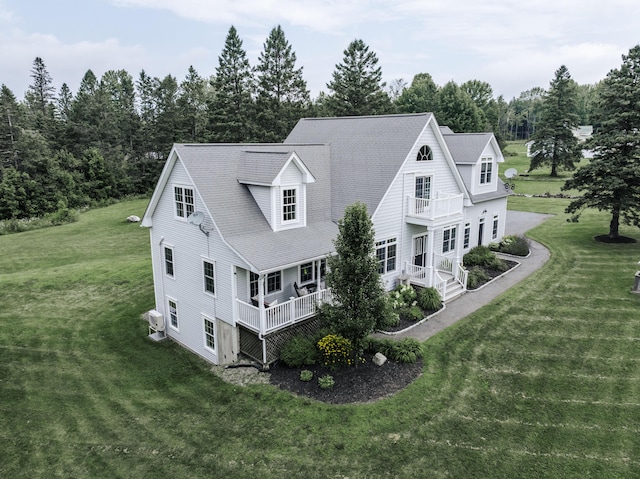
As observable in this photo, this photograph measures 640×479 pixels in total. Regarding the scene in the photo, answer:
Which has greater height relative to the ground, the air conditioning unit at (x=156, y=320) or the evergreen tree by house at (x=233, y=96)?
the evergreen tree by house at (x=233, y=96)

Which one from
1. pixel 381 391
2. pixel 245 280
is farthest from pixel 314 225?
pixel 381 391

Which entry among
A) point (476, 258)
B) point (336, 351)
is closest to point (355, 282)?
point (336, 351)

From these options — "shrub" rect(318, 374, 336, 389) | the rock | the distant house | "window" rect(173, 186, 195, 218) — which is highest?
the distant house

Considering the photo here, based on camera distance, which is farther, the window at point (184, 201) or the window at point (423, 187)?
the window at point (423, 187)

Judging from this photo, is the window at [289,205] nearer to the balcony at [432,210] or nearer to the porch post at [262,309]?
the porch post at [262,309]

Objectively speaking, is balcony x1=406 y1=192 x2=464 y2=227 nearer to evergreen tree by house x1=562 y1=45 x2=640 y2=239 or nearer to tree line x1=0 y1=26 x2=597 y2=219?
evergreen tree by house x1=562 y1=45 x2=640 y2=239

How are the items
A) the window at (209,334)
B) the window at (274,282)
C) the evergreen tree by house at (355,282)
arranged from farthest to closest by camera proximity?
1. the window at (209,334)
2. the window at (274,282)
3. the evergreen tree by house at (355,282)

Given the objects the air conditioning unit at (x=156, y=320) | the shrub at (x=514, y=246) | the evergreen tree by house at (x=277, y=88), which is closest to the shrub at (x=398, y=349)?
the air conditioning unit at (x=156, y=320)

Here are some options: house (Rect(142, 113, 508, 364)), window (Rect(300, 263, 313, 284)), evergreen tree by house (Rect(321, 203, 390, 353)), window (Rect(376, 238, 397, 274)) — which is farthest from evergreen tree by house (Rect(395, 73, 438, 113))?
evergreen tree by house (Rect(321, 203, 390, 353))

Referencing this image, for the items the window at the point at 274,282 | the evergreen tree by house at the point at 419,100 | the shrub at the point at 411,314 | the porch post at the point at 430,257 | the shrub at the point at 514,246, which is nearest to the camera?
the window at the point at 274,282
